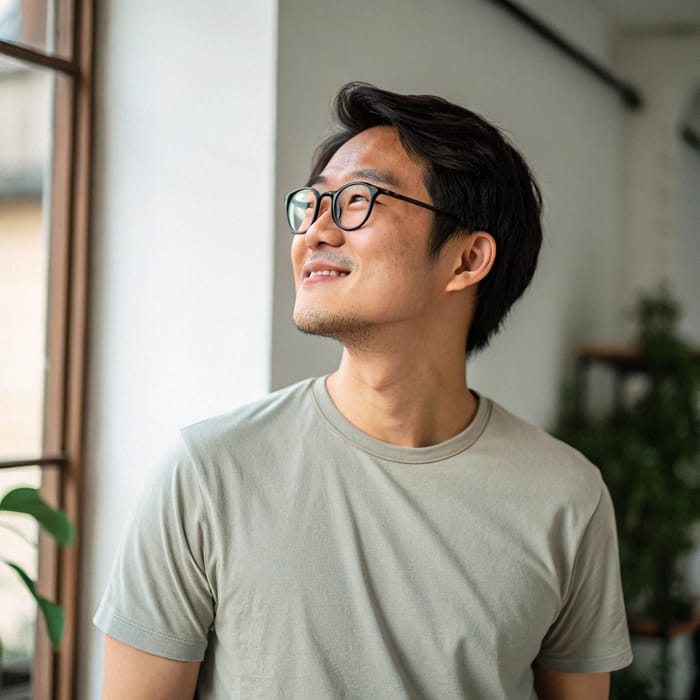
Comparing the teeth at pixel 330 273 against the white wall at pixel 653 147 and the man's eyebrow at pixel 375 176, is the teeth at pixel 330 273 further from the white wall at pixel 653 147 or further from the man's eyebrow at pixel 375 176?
the white wall at pixel 653 147

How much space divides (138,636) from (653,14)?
4.04 m

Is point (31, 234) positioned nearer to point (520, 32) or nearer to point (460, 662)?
point (460, 662)

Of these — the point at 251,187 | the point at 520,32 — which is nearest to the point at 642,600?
the point at 520,32

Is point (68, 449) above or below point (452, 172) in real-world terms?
below

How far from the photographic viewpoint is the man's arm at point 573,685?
5.39ft

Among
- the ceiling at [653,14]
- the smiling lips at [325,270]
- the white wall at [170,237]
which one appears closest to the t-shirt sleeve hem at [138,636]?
the smiling lips at [325,270]

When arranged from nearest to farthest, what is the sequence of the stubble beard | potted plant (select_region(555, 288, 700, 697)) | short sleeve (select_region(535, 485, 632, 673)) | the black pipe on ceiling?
1. the stubble beard
2. short sleeve (select_region(535, 485, 632, 673))
3. the black pipe on ceiling
4. potted plant (select_region(555, 288, 700, 697))

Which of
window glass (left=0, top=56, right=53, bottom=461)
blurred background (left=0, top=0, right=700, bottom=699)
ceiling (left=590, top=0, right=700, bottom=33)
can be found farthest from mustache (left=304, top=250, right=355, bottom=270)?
ceiling (left=590, top=0, right=700, bottom=33)

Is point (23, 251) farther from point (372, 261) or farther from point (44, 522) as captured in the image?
point (372, 261)

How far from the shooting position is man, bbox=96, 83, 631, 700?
54.7 inches

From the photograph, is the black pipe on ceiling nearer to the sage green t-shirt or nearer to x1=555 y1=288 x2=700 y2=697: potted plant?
x1=555 y1=288 x2=700 y2=697: potted plant

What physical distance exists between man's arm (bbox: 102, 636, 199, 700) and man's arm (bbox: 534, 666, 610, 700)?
0.65m

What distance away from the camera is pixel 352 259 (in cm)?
148

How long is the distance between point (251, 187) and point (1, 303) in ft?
2.19
